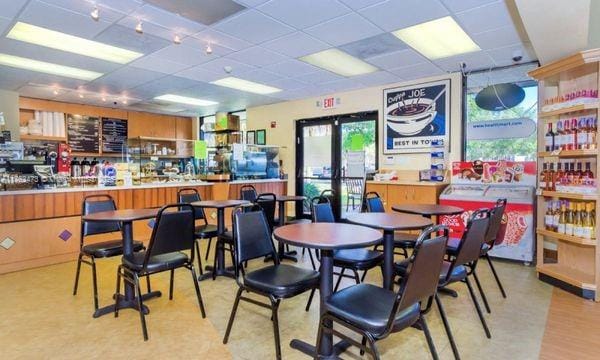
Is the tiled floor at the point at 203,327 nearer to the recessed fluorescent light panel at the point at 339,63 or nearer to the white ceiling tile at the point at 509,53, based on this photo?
the white ceiling tile at the point at 509,53

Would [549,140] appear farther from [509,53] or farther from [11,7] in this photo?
[11,7]

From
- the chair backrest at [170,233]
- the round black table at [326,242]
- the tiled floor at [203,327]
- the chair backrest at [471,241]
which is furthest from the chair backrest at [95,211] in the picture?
the chair backrest at [471,241]

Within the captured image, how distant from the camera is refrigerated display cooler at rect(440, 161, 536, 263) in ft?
14.4

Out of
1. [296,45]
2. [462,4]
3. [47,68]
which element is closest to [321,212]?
[296,45]

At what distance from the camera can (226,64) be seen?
511 cm

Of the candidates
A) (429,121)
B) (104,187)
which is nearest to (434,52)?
(429,121)

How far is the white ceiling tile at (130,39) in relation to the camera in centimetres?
391

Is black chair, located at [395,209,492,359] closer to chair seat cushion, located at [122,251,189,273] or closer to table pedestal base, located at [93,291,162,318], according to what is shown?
chair seat cushion, located at [122,251,189,273]

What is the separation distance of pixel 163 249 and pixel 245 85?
4426mm

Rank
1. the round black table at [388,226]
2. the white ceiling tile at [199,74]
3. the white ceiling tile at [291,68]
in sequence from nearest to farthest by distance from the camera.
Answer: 1. the round black table at [388,226]
2. the white ceiling tile at [291,68]
3. the white ceiling tile at [199,74]

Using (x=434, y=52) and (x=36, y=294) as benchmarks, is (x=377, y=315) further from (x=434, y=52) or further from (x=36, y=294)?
(x=434, y=52)

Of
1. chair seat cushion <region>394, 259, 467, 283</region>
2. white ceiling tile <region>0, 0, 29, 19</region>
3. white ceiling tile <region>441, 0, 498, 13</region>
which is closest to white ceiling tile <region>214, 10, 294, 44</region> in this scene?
white ceiling tile <region>441, 0, 498, 13</region>

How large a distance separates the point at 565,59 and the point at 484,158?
2140 mm

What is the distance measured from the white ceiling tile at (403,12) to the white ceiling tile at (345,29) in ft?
0.38
